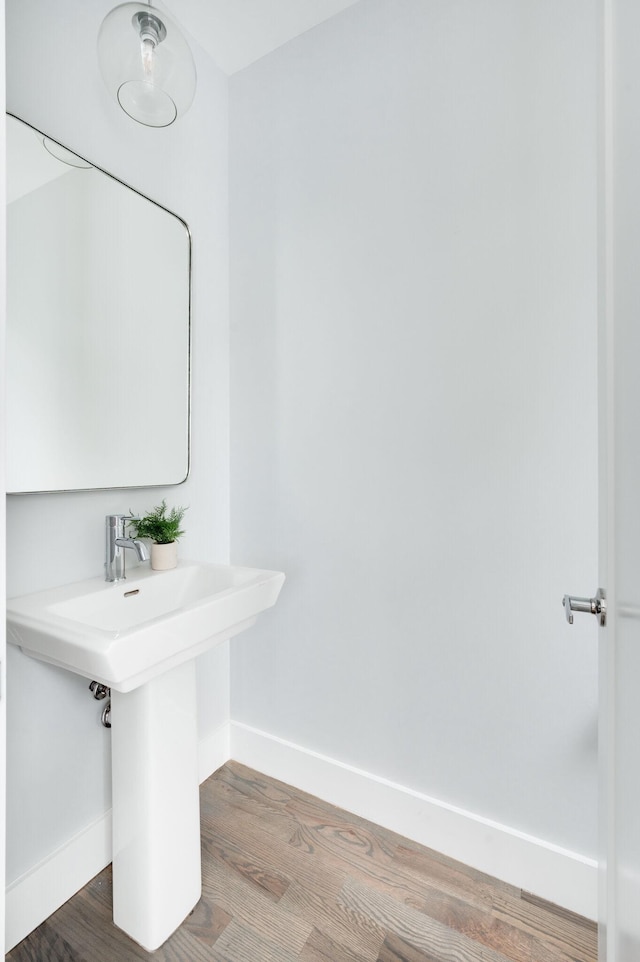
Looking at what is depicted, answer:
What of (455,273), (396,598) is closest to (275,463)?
(396,598)

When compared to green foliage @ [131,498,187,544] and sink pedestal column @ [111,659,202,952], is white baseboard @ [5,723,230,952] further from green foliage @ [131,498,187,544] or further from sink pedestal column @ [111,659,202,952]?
green foliage @ [131,498,187,544]

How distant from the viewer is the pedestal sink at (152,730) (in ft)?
3.32

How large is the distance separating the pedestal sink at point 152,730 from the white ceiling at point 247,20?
181 cm

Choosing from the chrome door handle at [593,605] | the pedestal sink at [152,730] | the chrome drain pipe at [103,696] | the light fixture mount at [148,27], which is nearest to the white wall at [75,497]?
the chrome drain pipe at [103,696]

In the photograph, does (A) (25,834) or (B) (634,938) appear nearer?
(B) (634,938)

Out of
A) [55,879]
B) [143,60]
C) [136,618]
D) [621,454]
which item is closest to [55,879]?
[55,879]

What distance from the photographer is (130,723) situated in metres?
1.13

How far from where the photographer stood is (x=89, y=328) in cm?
129

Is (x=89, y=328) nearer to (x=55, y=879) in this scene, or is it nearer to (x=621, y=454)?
(x=621, y=454)

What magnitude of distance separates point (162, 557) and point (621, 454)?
1234mm

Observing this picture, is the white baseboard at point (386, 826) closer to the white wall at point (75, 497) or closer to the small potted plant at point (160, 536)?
the white wall at point (75, 497)

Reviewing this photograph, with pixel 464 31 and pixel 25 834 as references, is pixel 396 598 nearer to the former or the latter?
pixel 25 834

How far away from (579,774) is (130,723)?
3.72 ft

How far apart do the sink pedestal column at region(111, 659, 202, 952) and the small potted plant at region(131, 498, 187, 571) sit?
0.35 m
